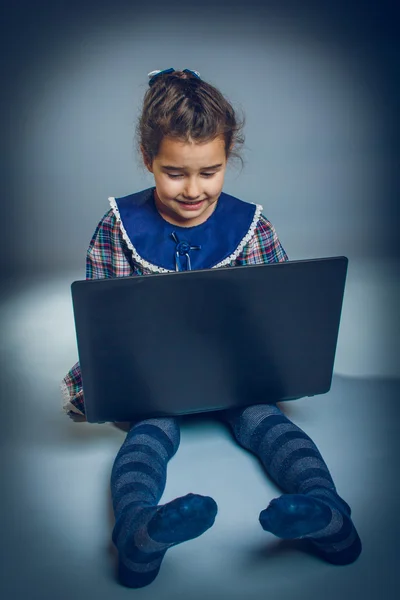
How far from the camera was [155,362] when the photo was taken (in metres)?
1.28

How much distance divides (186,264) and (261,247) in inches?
6.7

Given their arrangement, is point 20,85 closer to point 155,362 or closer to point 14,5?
point 14,5

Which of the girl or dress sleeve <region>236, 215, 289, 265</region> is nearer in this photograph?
the girl

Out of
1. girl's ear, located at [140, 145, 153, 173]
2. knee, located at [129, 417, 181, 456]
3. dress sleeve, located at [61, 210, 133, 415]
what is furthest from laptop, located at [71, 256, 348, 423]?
girl's ear, located at [140, 145, 153, 173]

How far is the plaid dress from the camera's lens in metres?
1.51

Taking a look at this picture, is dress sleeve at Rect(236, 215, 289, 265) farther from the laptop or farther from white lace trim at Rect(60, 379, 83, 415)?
white lace trim at Rect(60, 379, 83, 415)

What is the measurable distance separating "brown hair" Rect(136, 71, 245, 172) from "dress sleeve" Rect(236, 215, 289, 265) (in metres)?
0.17

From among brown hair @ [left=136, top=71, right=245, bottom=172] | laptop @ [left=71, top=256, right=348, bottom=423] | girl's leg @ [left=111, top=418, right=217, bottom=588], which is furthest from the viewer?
brown hair @ [left=136, top=71, right=245, bottom=172]

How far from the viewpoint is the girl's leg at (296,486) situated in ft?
3.47

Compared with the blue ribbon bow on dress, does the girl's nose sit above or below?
above

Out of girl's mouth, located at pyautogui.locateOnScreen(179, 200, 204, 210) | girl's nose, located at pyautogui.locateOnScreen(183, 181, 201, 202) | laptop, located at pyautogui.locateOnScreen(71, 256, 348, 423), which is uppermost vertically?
girl's nose, located at pyautogui.locateOnScreen(183, 181, 201, 202)

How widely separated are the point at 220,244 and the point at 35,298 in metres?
0.78

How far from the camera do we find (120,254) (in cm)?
152

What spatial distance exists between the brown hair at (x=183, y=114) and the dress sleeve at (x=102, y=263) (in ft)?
0.58
